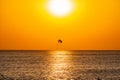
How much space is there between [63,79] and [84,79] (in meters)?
1.92

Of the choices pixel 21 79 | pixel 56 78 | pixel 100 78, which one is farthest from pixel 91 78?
pixel 21 79

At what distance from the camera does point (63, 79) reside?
34.3m

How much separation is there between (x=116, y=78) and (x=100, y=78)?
1498 millimetres

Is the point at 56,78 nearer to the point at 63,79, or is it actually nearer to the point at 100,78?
the point at 63,79

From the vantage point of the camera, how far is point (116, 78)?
116ft

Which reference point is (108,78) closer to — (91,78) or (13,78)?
(91,78)

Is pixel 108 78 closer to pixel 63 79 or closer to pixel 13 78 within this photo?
pixel 63 79

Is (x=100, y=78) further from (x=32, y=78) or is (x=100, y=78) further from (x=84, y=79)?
(x=32, y=78)

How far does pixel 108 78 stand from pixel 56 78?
4606mm

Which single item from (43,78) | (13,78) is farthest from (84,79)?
(13,78)

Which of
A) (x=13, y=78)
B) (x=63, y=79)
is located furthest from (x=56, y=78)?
(x=13, y=78)

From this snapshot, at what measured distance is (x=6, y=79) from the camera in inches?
1339

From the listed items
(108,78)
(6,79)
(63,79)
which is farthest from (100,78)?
(6,79)

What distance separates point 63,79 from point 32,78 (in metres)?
3.02
